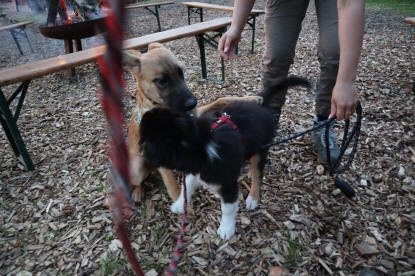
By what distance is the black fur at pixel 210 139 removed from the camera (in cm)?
133

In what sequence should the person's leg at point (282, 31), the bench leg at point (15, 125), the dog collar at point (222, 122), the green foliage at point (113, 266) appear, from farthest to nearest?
the bench leg at point (15, 125) → the person's leg at point (282, 31) → the green foliage at point (113, 266) → the dog collar at point (222, 122)

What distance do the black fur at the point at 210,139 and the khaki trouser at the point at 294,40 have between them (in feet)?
1.64

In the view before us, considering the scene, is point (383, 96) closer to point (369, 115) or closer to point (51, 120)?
point (369, 115)

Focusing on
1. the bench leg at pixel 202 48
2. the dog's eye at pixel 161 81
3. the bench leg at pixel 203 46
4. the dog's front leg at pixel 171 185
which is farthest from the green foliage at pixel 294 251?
the bench leg at pixel 202 48

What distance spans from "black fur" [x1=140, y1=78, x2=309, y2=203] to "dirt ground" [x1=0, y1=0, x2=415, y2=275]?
1.05 ft

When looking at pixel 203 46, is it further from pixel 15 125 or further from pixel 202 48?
pixel 15 125

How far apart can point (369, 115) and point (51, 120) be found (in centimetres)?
489

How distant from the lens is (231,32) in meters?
2.22

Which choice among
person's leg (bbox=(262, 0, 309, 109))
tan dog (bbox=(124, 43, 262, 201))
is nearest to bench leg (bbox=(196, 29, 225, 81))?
person's leg (bbox=(262, 0, 309, 109))

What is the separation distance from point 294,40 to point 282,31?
16cm

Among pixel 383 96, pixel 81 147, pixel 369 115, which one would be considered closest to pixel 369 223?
pixel 369 115

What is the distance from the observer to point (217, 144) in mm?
1635

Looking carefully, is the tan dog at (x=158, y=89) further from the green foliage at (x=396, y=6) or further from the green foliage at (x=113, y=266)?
the green foliage at (x=396, y=6)

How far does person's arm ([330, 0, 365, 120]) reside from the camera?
4.54 feet
